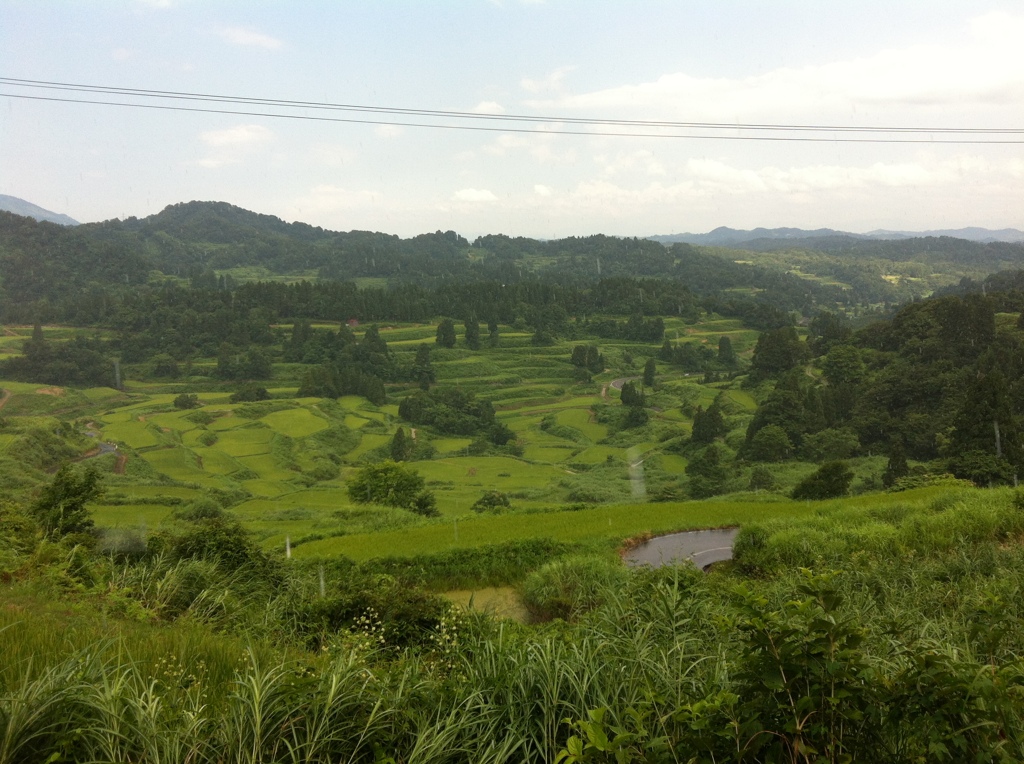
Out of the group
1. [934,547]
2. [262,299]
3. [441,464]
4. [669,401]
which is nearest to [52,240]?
[262,299]

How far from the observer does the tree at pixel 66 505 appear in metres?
9.75

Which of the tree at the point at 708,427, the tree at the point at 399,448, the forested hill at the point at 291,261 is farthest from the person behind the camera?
the forested hill at the point at 291,261

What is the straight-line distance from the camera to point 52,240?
94.4m

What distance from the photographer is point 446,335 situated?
7156 cm

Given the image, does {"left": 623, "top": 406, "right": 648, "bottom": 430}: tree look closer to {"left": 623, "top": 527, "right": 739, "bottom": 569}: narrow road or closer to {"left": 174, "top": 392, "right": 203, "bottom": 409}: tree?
{"left": 174, "top": 392, "right": 203, "bottom": 409}: tree

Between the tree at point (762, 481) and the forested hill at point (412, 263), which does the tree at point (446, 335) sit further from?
the tree at point (762, 481)

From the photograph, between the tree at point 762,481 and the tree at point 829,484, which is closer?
the tree at point 829,484

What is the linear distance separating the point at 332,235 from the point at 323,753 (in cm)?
20626

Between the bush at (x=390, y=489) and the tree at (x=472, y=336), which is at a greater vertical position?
the tree at (x=472, y=336)

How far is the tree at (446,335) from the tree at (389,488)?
4516cm

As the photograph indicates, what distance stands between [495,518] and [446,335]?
56602mm

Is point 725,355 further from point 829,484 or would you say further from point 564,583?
point 564,583

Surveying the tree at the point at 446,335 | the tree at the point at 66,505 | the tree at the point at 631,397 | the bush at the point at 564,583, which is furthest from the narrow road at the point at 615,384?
the tree at the point at 66,505

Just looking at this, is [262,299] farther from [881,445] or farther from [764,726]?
[764,726]
